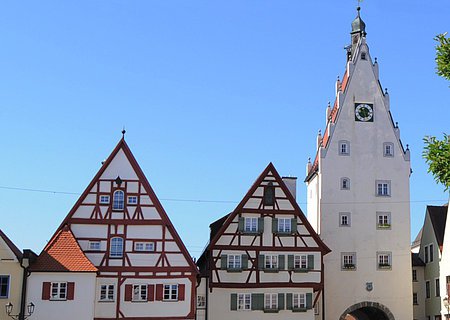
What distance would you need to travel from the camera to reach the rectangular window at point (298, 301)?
47.1 meters

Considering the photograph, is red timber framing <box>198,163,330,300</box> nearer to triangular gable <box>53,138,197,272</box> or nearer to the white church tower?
triangular gable <box>53,138,197,272</box>

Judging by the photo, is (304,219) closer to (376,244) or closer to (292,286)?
(292,286)

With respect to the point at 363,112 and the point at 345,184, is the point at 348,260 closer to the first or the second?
the point at 345,184

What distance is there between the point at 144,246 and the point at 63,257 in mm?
4918

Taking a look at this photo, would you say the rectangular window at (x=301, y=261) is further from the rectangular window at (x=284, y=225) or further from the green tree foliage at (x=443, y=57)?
the green tree foliage at (x=443, y=57)

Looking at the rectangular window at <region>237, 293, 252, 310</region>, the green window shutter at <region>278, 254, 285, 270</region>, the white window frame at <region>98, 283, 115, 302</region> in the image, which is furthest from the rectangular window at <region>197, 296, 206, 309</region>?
the white window frame at <region>98, 283, 115, 302</region>

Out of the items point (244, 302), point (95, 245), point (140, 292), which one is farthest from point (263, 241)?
point (95, 245)

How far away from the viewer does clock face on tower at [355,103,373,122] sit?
55.1 m

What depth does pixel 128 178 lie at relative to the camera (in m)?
44.4

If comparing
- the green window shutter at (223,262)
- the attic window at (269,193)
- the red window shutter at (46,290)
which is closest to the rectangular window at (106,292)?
the red window shutter at (46,290)

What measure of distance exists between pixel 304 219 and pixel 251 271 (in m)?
4.84

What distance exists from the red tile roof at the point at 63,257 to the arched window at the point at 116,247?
2.02m

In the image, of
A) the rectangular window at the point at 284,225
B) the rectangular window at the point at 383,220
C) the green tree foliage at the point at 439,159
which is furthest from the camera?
the rectangular window at the point at 383,220

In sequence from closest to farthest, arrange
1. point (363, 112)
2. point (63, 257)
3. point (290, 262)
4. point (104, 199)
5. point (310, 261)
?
point (63, 257) → point (104, 199) → point (290, 262) → point (310, 261) → point (363, 112)
